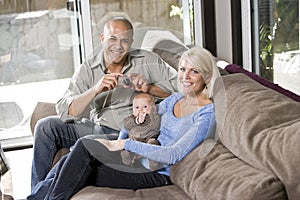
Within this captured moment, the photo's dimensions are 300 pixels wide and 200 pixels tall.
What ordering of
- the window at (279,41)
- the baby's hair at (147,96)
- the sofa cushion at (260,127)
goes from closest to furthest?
the sofa cushion at (260,127) < the baby's hair at (147,96) < the window at (279,41)

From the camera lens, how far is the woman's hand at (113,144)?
2.65 metres

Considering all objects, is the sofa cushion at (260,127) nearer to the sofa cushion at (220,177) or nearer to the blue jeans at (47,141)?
the sofa cushion at (220,177)

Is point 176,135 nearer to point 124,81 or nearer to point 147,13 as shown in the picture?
point 124,81

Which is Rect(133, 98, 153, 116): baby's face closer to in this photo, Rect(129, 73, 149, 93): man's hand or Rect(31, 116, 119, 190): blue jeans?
Rect(129, 73, 149, 93): man's hand

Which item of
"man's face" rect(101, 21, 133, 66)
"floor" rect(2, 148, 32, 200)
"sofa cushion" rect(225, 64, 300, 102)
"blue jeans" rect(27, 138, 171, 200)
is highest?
"man's face" rect(101, 21, 133, 66)

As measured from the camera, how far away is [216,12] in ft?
14.8

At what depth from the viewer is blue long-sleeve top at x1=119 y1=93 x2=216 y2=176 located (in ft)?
8.46

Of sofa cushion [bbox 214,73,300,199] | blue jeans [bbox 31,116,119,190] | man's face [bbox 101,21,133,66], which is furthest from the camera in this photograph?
blue jeans [bbox 31,116,119,190]

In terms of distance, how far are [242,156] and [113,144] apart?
2.04 ft

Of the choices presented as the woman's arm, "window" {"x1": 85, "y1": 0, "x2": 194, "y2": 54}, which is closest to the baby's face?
the woman's arm

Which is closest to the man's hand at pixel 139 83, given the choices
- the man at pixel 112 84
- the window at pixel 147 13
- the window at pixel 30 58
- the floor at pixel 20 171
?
the man at pixel 112 84

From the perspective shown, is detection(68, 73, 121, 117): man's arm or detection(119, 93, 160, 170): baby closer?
detection(119, 93, 160, 170): baby

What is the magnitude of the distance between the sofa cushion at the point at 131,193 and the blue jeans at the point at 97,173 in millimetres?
35

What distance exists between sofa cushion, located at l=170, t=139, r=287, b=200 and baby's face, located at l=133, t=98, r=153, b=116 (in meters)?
0.26
